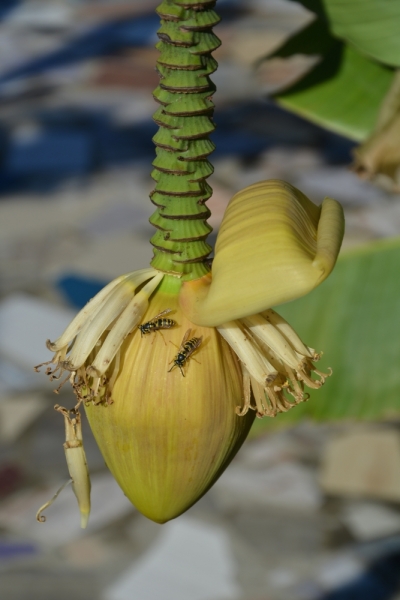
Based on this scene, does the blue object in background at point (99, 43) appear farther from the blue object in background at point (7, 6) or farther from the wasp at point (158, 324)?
the wasp at point (158, 324)

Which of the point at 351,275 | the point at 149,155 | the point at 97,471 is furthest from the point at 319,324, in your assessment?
the point at 149,155

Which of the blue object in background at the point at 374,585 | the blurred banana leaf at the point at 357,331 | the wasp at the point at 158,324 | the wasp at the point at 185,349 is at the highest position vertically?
the wasp at the point at 158,324

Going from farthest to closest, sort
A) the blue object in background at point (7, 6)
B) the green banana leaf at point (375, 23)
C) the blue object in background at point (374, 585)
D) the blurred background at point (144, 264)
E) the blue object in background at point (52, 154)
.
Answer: the blue object in background at point (7, 6), the blue object in background at point (52, 154), the blue object in background at point (374, 585), the blurred background at point (144, 264), the green banana leaf at point (375, 23)

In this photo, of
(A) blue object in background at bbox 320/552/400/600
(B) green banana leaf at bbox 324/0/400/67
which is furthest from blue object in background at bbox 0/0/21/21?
(B) green banana leaf at bbox 324/0/400/67

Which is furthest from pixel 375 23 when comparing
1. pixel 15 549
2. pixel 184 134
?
pixel 15 549

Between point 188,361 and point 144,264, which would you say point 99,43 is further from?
point 188,361

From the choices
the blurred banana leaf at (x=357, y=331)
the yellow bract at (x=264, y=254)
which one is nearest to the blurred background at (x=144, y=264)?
the blurred banana leaf at (x=357, y=331)
